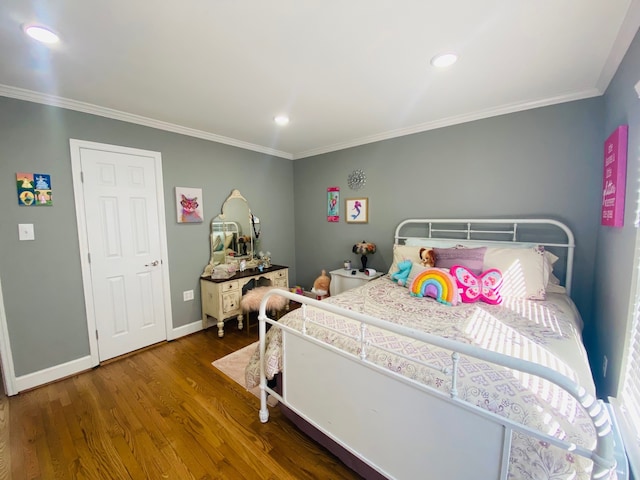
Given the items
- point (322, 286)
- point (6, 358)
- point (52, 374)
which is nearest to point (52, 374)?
point (52, 374)

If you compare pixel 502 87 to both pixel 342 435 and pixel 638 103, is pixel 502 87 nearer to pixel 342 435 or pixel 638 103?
pixel 638 103

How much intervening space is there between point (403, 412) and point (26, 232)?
3.03 meters

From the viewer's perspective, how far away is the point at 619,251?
160 centimetres

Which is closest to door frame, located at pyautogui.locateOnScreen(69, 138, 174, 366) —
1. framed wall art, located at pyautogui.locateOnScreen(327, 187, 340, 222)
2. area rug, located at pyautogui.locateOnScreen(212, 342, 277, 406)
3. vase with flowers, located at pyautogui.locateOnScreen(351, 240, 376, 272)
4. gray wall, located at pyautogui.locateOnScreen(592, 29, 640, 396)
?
area rug, located at pyautogui.locateOnScreen(212, 342, 277, 406)

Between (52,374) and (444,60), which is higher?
(444,60)

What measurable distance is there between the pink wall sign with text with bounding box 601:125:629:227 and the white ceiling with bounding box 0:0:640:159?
495 mm

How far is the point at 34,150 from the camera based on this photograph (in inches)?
85.8

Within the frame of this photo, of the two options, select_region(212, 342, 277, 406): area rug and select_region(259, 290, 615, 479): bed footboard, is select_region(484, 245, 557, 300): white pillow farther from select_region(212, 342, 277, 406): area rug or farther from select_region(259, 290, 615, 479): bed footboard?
select_region(212, 342, 277, 406): area rug

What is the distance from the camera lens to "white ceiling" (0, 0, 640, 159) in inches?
52.0

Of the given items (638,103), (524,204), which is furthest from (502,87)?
(524,204)

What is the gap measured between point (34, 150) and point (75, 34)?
1290 mm

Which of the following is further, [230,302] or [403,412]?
[230,302]

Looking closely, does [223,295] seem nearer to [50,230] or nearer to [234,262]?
[234,262]

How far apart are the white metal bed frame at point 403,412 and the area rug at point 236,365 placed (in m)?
0.56
